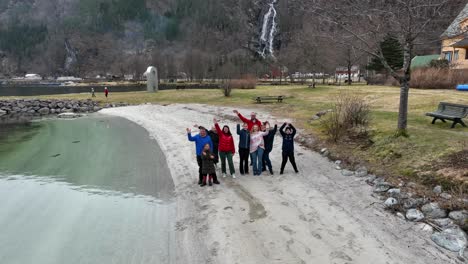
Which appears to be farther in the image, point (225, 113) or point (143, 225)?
point (225, 113)

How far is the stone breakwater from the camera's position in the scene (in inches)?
1438

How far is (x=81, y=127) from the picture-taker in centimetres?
2636

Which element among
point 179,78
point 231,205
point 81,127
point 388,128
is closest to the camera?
point 231,205

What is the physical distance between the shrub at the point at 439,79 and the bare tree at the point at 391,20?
21.4 meters

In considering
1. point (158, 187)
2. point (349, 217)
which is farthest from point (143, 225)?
point (349, 217)

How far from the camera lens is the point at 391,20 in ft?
38.2

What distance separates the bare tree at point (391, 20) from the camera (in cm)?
1118

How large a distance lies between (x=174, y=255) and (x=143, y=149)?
36.4 feet

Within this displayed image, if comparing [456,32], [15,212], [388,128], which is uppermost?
[456,32]

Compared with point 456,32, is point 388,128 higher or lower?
lower

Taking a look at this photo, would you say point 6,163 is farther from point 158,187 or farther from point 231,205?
point 231,205

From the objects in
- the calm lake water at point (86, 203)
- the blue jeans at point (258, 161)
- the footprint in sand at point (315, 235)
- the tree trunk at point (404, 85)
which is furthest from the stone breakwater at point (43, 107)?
the footprint in sand at point (315, 235)

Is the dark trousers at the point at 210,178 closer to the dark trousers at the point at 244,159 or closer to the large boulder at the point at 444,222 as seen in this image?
the dark trousers at the point at 244,159

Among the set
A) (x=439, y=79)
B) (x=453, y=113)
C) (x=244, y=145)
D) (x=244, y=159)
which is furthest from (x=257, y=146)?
(x=439, y=79)
